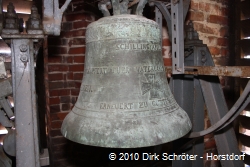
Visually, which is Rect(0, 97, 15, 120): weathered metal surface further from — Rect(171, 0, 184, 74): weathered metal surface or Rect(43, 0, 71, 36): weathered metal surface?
Rect(171, 0, 184, 74): weathered metal surface

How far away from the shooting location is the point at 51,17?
73cm

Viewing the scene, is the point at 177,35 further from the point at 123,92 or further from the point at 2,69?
the point at 2,69

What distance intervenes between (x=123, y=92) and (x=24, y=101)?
32 centimetres

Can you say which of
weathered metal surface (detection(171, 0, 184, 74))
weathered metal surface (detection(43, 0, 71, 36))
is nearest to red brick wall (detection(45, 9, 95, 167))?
weathered metal surface (detection(171, 0, 184, 74))

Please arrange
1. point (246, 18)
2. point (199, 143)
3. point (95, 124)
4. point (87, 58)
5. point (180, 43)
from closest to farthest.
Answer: point (95, 124) < point (87, 58) < point (180, 43) < point (199, 143) < point (246, 18)

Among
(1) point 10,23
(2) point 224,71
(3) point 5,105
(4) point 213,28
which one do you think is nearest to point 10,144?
(3) point 5,105

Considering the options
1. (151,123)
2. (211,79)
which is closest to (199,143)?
(211,79)

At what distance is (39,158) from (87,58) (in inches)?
14.5

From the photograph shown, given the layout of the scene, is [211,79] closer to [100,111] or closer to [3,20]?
[100,111]

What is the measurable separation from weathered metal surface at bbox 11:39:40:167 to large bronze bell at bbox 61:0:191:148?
113 millimetres

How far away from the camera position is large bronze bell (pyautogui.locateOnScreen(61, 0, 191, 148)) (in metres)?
0.64

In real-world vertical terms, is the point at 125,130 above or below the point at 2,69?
below

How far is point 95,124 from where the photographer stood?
2.15 feet

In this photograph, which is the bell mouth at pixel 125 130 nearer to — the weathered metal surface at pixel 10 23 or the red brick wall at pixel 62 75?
the weathered metal surface at pixel 10 23
